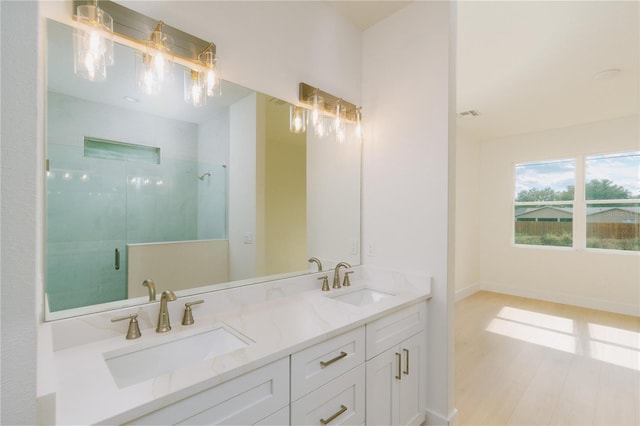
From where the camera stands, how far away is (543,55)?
2.58 m

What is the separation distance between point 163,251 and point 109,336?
15.4 inches

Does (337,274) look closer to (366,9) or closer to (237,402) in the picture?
(237,402)

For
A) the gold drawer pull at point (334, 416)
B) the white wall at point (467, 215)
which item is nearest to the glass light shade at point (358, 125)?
the gold drawer pull at point (334, 416)

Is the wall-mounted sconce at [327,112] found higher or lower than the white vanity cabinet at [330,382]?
higher

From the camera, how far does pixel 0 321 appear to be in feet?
1.45

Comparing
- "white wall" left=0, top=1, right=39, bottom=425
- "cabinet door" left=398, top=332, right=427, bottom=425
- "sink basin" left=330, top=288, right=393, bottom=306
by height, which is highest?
"white wall" left=0, top=1, right=39, bottom=425

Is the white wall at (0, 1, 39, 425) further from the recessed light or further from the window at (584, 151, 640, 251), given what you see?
the window at (584, 151, 640, 251)

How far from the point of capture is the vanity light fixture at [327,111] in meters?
1.93

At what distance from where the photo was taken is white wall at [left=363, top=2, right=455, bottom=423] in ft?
6.03

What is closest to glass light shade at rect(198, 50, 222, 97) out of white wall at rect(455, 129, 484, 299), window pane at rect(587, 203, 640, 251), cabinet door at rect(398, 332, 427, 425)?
cabinet door at rect(398, 332, 427, 425)

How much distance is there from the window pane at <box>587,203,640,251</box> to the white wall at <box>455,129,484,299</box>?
1.56 m

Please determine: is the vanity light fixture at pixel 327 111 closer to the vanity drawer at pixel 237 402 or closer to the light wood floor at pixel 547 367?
the vanity drawer at pixel 237 402

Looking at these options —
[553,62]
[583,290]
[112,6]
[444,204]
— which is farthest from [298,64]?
[583,290]

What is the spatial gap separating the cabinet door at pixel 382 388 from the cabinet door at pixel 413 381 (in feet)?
0.23
